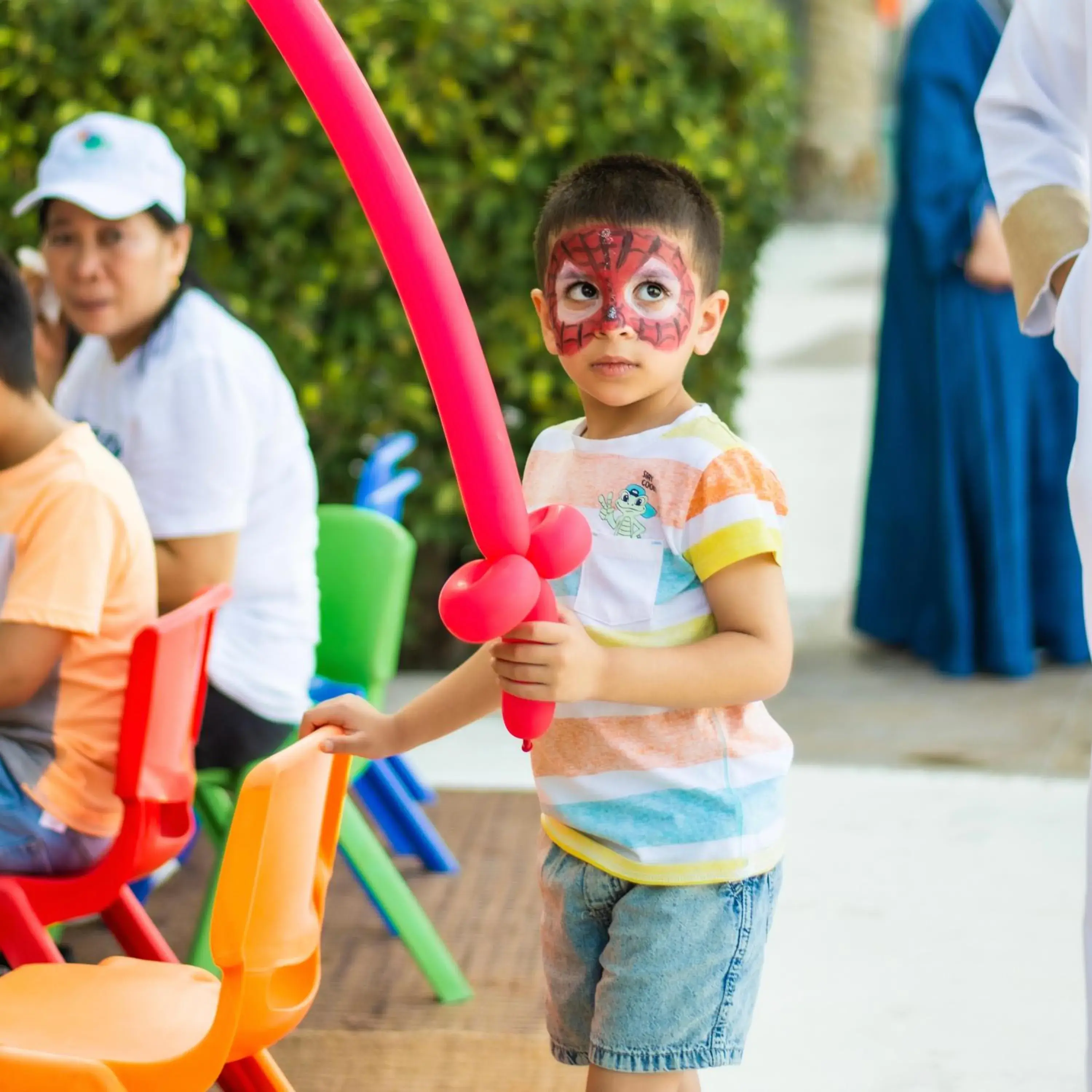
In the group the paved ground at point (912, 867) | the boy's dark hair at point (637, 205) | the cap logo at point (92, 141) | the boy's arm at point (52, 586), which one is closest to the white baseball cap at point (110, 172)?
the cap logo at point (92, 141)

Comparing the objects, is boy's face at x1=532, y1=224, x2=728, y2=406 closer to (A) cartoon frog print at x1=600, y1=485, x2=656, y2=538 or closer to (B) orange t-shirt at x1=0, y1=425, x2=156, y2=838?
(A) cartoon frog print at x1=600, y1=485, x2=656, y2=538

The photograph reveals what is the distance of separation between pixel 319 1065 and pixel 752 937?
1.14 m

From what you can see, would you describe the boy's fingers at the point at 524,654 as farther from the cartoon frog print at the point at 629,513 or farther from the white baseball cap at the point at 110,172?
the white baseball cap at the point at 110,172

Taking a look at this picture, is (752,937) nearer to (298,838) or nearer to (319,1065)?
(298,838)

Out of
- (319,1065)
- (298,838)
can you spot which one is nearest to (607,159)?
(298,838)

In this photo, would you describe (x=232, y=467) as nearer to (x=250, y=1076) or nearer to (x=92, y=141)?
(x=92, y=141)

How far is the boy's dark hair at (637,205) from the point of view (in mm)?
1780

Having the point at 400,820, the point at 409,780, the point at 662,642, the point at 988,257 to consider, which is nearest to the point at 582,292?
the point at 662,642

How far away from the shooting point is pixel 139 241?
3.04 meters

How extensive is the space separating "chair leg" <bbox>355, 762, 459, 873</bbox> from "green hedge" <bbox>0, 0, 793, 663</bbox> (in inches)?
54.3

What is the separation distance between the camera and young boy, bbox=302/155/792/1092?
5.79ft

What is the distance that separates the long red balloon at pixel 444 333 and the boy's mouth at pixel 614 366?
388 millimetres

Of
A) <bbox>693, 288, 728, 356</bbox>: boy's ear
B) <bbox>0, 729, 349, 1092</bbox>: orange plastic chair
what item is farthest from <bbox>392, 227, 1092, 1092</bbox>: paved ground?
<bbox>693, 288, 728, 356</bbox>: boy's ear

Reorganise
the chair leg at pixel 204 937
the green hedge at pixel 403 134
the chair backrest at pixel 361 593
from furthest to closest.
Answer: the green hedge at pixel 403 134 → the chair backrest at pixel 361 593 → the chair leg at pixel 204 937
